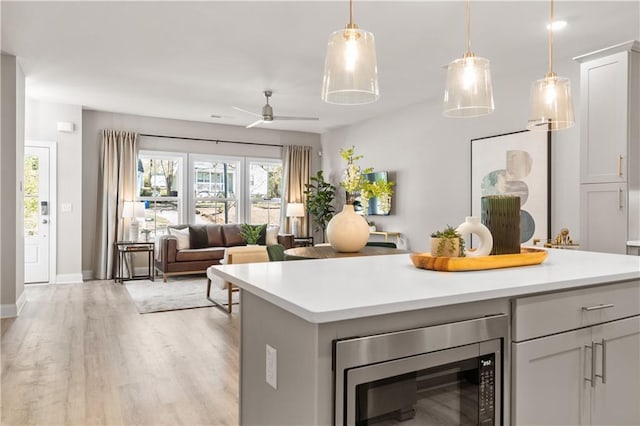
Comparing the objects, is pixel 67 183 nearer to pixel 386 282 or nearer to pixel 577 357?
pixel 386 282

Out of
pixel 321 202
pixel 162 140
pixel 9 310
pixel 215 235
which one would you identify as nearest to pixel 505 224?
pixel 9 310

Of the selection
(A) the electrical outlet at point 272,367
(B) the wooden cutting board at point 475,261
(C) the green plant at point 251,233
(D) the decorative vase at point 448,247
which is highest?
(D) the decorative vase at point 448,247

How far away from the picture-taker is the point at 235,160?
27.7 feet

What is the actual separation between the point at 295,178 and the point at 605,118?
580 cm

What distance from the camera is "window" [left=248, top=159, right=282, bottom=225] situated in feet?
28.3

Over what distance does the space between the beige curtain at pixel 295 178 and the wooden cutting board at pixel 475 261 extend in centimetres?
696

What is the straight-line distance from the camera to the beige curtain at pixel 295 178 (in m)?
8.74

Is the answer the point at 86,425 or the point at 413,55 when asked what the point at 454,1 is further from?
the point at 86,425

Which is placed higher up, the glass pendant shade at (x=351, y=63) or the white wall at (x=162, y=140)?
the white wall at (x=162, y=140)

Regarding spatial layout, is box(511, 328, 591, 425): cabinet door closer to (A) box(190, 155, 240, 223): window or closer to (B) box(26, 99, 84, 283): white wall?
(B) box(26, 99, 84, 283): white wall

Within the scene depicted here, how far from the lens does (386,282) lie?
1480 millimetres

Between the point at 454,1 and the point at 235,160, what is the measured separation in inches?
228

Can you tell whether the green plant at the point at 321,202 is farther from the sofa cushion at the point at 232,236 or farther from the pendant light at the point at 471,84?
the pendant light at the point at 471,84

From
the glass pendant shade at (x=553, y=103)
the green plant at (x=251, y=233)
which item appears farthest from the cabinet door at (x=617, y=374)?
the green plant at (x=251, y=233)
